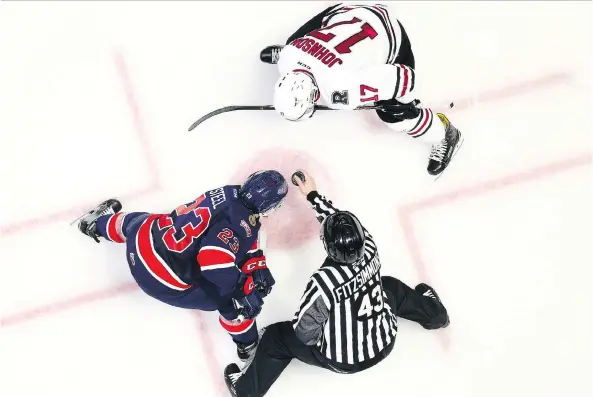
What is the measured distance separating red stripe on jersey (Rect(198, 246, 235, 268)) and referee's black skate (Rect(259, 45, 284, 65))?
5.06ft

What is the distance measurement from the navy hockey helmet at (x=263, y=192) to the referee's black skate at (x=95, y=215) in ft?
3.50

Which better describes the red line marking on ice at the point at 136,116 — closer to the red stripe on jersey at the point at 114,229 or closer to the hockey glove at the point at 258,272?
the red stripe on jersey at the point at 114,229

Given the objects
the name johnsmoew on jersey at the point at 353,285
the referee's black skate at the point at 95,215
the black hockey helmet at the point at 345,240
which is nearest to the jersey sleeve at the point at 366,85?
the black hockey helmet at the point at 345,240

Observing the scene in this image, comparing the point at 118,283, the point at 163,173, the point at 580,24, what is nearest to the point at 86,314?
the point at 118,283

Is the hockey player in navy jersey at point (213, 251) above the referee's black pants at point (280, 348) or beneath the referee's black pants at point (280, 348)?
above

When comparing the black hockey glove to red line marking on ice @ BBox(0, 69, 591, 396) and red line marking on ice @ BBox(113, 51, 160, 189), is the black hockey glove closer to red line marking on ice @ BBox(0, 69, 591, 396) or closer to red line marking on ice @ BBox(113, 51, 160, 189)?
red line marking on ice @ BBox(0, 69, 591, 396)

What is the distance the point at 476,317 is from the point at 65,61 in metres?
3.47

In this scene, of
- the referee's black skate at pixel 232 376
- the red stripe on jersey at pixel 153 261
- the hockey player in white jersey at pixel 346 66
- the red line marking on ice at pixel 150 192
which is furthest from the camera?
the red line marking on ice at pixel 150 192

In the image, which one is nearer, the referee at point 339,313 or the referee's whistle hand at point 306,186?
the referee at point 339,313

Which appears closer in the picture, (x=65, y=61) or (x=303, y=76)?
(x=303, y=76)

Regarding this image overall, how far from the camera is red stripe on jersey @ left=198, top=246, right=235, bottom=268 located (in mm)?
3193

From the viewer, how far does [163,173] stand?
13.1 feet

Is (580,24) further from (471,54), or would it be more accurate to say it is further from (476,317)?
(476,317)

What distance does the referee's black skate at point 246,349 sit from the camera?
3746mm
